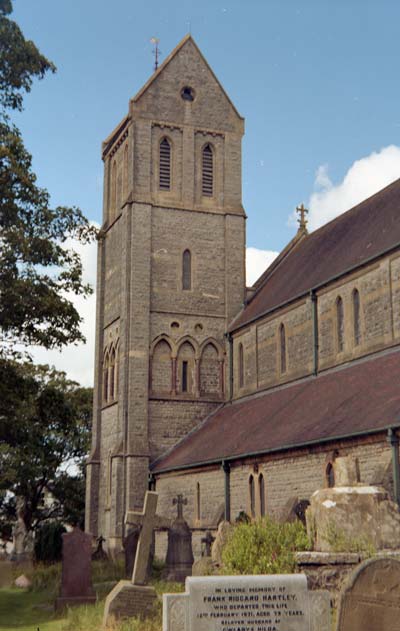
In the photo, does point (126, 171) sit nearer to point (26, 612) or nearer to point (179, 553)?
point (179, 553)

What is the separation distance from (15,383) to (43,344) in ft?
4.57

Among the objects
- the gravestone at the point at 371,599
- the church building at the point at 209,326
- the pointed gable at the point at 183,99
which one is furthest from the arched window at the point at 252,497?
the pointed gable at the point at 183,99

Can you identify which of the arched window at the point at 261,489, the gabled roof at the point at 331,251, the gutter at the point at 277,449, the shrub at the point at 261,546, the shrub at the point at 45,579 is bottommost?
the shrub at the point at 45,579

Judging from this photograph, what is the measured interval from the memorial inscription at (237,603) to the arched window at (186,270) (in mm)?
27923

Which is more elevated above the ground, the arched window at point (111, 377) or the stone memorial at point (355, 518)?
the arched window at point (111, 377)

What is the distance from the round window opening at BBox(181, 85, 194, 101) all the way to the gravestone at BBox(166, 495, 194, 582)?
66.4 feet

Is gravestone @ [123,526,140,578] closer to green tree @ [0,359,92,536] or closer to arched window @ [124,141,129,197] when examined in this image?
arched window @ [124,141,129,197]

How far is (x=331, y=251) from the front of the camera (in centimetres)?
3198

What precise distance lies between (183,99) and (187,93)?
402 millimetres

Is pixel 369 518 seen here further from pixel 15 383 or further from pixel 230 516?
pixel 230 516

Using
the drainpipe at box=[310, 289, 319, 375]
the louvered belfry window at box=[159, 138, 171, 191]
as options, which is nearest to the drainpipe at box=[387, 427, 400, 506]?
the drainpipe at box=[310, 289, 319, 375]

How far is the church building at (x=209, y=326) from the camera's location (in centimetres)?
2598

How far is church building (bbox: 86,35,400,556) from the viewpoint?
26.0 meters

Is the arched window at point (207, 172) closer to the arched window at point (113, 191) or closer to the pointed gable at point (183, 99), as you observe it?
the pointed gable at point (183, 99)
